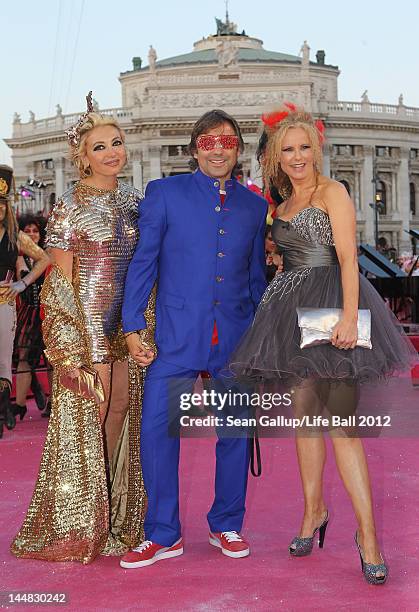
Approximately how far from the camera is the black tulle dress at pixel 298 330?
317cm

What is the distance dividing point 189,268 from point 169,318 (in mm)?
208

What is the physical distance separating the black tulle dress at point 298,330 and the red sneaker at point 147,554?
736mm

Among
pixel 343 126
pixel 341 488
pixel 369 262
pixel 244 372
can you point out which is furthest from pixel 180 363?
pixel 343 126

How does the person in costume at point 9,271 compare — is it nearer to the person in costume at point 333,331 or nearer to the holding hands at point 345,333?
the person in costume at point 333,331

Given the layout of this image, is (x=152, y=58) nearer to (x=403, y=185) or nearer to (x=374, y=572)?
(x=403, y=185)

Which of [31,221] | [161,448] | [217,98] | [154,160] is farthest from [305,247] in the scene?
[217,98]

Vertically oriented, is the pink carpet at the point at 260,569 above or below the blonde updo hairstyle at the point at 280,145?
below

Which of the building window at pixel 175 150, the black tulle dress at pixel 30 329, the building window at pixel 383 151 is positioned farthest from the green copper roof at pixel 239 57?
the black tulle dress at pixel 30 329

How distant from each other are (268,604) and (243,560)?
19.8 inches

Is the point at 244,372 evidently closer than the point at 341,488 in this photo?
Yes

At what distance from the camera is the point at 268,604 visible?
2.99 m

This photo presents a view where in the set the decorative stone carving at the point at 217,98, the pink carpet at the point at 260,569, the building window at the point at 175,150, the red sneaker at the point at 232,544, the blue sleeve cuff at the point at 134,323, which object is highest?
the decorative stone carving at the point at 217,98

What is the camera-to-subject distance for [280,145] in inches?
137

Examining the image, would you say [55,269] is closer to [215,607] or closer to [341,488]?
[215,607]
